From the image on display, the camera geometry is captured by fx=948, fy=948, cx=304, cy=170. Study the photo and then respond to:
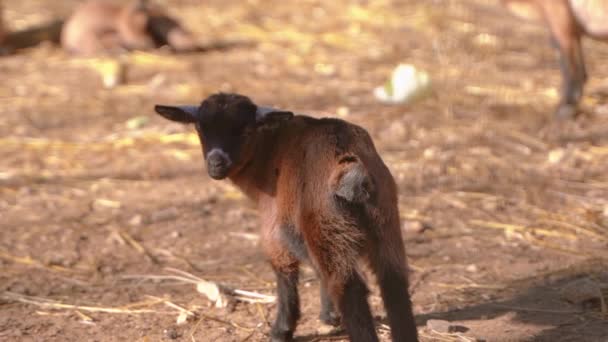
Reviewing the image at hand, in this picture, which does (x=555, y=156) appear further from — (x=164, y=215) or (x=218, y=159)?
(x=218, y=159)

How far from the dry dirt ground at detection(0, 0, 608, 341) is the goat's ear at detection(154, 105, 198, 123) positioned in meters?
1.03

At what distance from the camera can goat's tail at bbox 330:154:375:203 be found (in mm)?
3818

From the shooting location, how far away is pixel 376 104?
893 cm

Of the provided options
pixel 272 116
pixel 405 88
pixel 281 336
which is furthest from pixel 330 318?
pixel 405 88

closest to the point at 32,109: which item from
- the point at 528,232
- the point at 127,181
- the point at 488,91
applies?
the point at 127,181

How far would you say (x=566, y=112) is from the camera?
8414 millimetres

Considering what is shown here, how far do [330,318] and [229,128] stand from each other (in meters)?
1.07

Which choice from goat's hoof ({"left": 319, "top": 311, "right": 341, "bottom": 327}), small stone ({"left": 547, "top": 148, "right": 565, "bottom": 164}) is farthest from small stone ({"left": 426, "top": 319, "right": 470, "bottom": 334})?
small stone ({"left": 547, "top": 148, "right": 565, "bottom": 164})

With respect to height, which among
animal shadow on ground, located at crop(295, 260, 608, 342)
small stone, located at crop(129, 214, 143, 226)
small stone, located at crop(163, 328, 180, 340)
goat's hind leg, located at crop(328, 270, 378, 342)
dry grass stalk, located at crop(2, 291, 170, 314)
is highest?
goat's hind leg, located at crop(328, 270, 378, 342)

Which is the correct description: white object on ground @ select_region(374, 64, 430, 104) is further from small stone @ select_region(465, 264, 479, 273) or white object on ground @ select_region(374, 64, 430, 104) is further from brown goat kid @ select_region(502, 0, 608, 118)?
small stone @ select_region(465, 264, 479, 273)

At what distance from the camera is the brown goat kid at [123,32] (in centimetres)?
1129

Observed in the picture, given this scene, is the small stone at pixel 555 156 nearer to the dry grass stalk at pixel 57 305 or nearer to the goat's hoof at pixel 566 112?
the goat's hoof at pixel 566 112

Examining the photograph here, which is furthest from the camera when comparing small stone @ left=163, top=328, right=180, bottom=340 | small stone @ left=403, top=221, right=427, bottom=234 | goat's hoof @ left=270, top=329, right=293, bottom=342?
small stone @ left=403, top=221, right=427, bottom=234

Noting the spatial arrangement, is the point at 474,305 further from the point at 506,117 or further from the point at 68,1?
the point at 68,1
